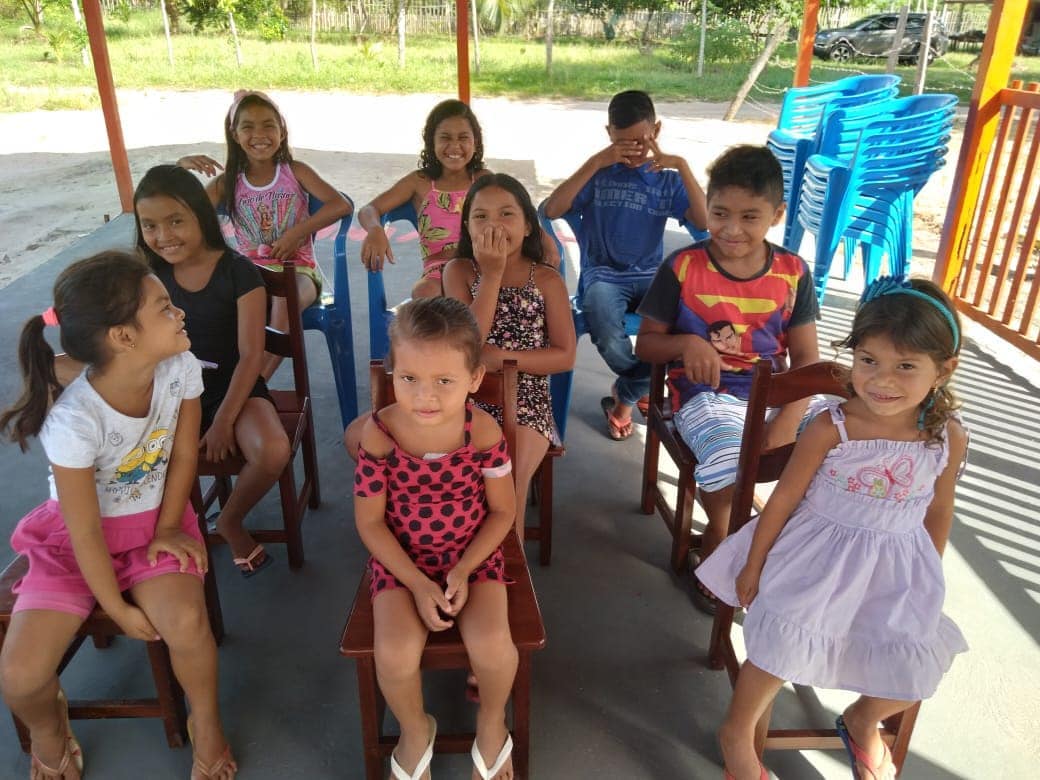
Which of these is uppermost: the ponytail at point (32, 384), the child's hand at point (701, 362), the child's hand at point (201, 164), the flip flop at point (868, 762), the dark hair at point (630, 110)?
the dark hair at point (630, 110)

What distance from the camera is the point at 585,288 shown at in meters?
3.10

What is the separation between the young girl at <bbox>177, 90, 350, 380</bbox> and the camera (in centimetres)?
304

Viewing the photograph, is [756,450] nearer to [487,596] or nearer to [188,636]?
[487,596]

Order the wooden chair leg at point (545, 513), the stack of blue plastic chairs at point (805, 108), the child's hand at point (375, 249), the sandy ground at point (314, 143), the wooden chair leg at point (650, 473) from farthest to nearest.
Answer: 1. the sandy ground at point (314, 143)
2. the stack of blue plastic chairs at point (805, 108)
3. the child's hand at point (375, 249)
4. the wooden chair leg at point (650, 473)
5. the wooden chair leg at point (545, 513)

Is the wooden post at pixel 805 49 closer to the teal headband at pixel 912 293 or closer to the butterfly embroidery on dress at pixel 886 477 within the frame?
the teal headband at pixel 912 293

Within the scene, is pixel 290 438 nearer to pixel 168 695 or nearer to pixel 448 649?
pixel 168 695

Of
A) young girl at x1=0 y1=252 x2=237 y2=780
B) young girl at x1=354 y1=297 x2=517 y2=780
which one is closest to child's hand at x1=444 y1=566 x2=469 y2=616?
young girl at x1=354 y1=297 x2=517 y2=780

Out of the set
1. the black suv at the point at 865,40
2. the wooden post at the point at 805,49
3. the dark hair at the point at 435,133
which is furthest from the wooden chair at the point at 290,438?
the black suv at the point at 865,40

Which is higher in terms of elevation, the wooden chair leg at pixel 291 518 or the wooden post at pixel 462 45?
the wooden post at pixel 462 45

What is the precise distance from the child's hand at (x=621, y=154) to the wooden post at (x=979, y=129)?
7.03ft

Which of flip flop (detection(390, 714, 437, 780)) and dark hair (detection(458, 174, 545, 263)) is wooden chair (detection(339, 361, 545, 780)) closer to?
flip flop (detection(390, 714, 437, 780))

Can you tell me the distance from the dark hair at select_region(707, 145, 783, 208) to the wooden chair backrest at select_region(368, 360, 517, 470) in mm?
884

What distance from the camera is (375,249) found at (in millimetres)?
2846

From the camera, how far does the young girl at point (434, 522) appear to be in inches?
61.2
